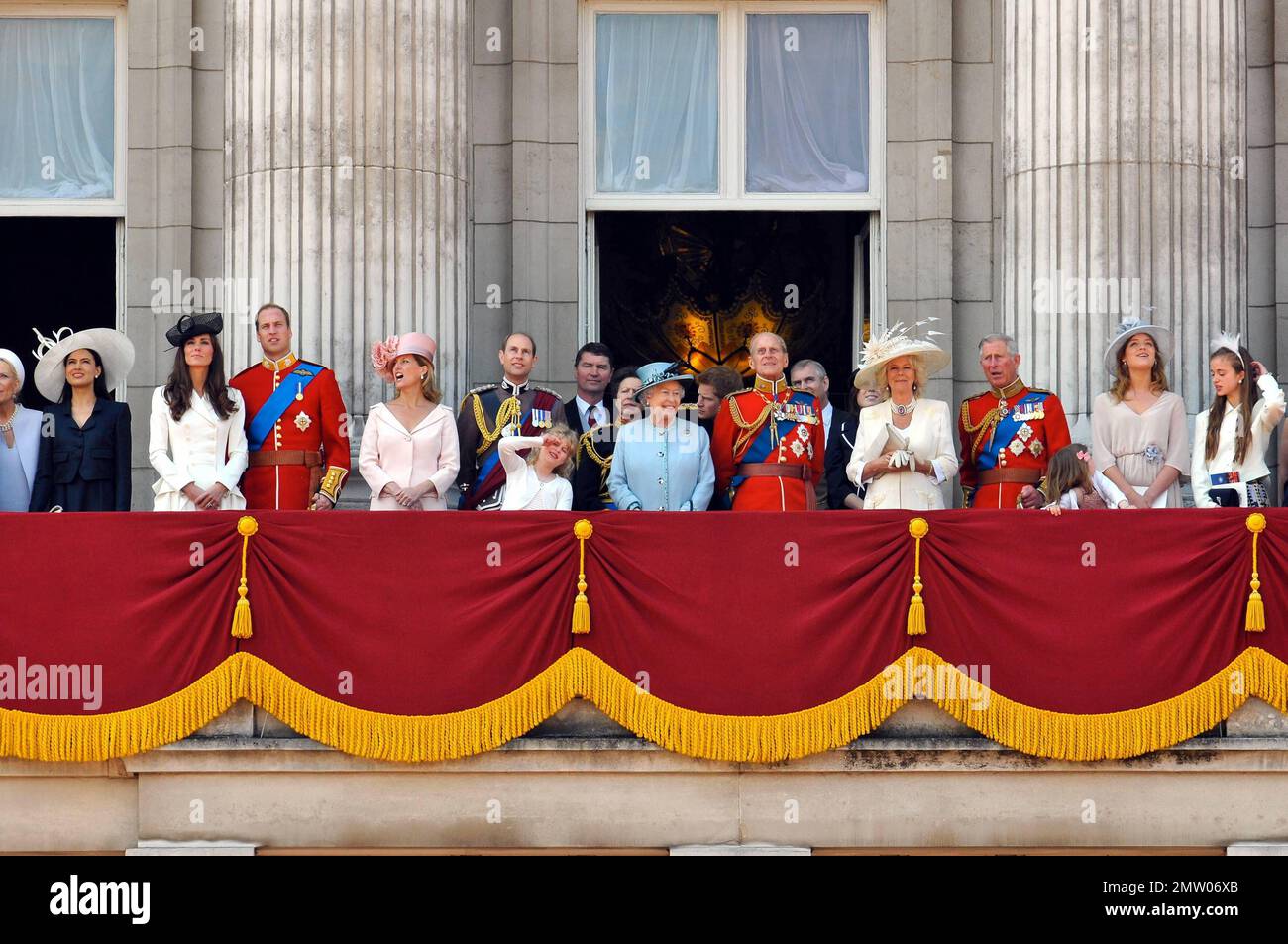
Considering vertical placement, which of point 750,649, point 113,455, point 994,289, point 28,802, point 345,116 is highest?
point 345,116

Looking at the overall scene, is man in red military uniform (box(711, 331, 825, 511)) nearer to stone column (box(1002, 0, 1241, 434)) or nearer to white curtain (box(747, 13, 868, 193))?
stone column (box(1002, 0, 1241, 434))

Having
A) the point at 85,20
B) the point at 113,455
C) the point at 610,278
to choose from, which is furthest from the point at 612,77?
the point at 113,455

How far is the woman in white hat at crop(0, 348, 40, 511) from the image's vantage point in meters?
12.2

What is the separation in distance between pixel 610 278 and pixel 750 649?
573 centimetres

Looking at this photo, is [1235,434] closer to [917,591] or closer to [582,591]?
[917,591]

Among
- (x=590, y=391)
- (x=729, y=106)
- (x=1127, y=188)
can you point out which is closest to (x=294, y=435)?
(x=590, y=391)

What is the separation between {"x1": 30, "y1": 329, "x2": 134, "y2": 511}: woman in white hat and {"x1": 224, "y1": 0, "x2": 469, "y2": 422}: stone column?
1708mm

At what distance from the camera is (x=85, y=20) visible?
1597 cm

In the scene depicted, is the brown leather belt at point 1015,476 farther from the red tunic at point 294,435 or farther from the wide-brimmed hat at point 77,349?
the wide-brimmed hat at point 77,349

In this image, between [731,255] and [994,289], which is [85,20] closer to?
[731,255]

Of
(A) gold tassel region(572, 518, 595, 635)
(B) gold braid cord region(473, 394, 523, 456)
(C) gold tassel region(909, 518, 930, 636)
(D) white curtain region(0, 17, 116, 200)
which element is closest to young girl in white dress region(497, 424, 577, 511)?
(B) gold braid cord region(473, 394, 523, 456)

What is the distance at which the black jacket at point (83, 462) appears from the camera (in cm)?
1219

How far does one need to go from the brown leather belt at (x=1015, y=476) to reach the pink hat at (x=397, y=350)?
11.7 ft

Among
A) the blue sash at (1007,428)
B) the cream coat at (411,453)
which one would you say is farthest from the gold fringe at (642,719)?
the blue sash at (1007,428)
